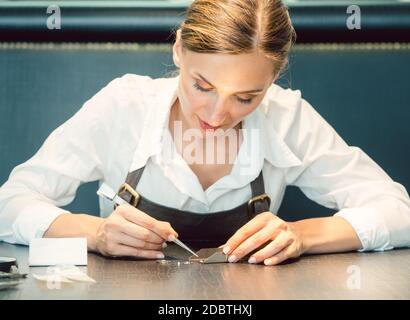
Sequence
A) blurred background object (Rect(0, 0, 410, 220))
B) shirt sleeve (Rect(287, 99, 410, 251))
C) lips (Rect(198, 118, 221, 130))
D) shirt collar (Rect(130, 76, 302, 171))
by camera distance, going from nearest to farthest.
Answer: lips (Rect(198, 118, 221, 130)) → shirt sleeve (Rect(287, 99, 410, 251)) → shirt collar (Rect(130, 76, 302, 171)) → blurred background object (Rect(0, 0, 410, 220))

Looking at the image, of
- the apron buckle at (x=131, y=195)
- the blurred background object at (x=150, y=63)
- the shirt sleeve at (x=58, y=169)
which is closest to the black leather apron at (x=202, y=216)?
the apron buckle at (x=131, y=195)

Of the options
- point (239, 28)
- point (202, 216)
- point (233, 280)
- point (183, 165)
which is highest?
point (239, 28)

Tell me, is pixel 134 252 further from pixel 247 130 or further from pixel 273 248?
pixel 247 130

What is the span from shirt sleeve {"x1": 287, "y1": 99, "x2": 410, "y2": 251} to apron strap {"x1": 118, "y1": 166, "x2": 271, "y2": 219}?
15 cm

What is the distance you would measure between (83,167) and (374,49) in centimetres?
80

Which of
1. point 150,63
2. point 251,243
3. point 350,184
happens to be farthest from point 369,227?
point 150,63

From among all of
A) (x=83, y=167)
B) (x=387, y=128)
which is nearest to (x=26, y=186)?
(x=83, y=167)

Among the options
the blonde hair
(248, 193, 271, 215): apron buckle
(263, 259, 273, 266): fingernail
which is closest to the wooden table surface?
(263, 259, 273, 266): fingernail

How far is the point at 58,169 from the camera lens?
1690mm

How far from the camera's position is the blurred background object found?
2020mm

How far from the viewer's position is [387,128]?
2.06 metres

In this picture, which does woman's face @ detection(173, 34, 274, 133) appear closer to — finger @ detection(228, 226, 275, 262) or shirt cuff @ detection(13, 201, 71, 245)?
finger @ detection(228, 226, 275, 262)

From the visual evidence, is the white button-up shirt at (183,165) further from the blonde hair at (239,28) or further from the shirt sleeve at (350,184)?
the blonde hair at (239,28)

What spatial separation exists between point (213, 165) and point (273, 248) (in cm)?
41
